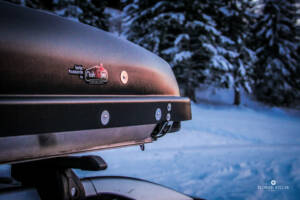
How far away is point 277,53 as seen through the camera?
16359mm

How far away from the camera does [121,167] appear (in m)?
3.32

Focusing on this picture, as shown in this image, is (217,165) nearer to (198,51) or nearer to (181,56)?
(181,56)

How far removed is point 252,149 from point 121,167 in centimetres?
258

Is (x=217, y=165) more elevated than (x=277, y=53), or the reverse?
(x=277, y=53)

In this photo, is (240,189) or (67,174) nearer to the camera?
(67,174)

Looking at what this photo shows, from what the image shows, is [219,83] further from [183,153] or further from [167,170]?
[167,170]

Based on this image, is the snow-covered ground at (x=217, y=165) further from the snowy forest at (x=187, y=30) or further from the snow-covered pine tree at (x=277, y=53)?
the snow-covered pine tree at (x=277, y=53)

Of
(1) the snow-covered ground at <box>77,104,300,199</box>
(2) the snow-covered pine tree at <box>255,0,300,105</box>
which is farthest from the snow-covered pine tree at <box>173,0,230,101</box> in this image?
(2) the snow-covered pine tree at <box>255,0,300,105</box>

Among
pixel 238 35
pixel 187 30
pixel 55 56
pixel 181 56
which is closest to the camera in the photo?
pixel 55 56

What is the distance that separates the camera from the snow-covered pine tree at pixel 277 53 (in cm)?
1599

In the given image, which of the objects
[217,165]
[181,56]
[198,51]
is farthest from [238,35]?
[217,165]

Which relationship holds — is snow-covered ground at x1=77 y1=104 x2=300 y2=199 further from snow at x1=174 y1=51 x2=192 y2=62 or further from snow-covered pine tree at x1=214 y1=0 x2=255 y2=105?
snow-covered pine tree at x1=214 y1=0 x2=255 y2=105

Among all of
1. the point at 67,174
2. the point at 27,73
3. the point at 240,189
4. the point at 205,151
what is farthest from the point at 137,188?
the point at 205,151

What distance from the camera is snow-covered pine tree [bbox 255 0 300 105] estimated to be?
16.0 m
